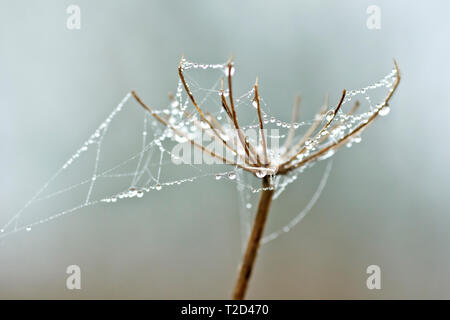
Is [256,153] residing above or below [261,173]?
above

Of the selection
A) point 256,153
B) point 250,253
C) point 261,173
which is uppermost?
point 256,153

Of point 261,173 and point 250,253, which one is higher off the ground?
point 261,173

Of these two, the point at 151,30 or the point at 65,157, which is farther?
the point at 151,30

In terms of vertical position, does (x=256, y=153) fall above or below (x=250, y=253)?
above

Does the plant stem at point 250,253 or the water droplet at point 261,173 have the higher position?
the water droplet at point 261,173

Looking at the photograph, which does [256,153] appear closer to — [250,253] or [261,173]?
[261,173]

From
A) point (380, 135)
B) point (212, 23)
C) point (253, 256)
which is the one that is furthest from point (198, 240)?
point (253, 256)

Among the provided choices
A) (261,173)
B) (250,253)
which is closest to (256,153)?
(261,173)

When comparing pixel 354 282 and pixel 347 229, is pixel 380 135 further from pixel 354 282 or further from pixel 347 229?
pixel 354 282

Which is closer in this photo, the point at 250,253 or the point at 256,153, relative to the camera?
the point at 250,253

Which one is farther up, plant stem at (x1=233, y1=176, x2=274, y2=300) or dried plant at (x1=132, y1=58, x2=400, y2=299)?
dried plant at (x1=132, y1=58, x2=400, y2=299)

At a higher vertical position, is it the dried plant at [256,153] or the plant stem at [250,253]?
the dried plant at [256,153]
